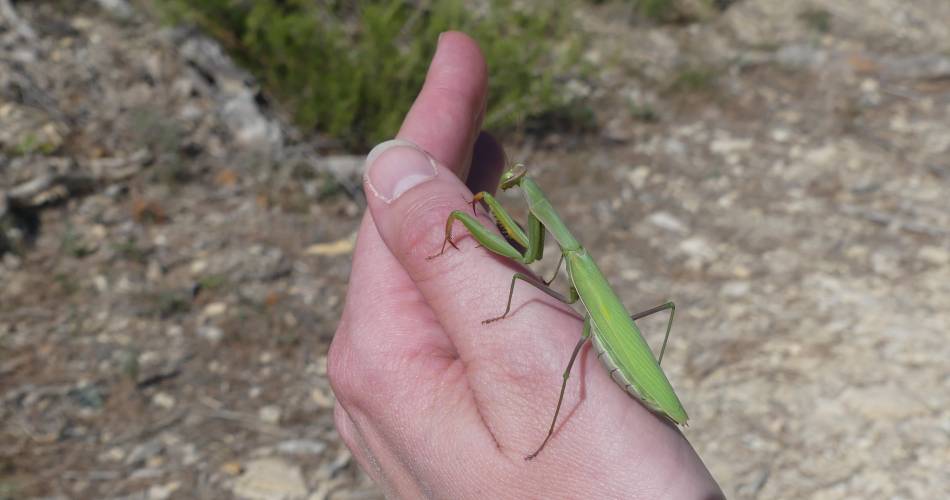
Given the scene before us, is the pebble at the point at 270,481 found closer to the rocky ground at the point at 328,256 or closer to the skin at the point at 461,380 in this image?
the rocky ground at the point at 328,256

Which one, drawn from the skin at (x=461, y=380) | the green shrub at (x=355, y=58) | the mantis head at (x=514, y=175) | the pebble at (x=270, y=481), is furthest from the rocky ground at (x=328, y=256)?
the mantis head at (x=514, y=175)

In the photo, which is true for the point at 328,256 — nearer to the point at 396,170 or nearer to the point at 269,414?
the point at 269,414

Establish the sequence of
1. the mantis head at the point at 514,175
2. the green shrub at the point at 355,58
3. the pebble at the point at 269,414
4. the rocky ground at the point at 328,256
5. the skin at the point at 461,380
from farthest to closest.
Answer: the green shrub at the point at 355,58
the pebble at the point at 269,414
the rocky ground at the point at 328,256
the mantis head at the point at 514,175
the skin at the point at 461,380

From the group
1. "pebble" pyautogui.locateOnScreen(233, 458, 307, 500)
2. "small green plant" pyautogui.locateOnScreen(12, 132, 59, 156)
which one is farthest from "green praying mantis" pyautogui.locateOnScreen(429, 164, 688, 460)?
"small green plant" pyautogui.locateOnScreen(12, 132, 59, 156)

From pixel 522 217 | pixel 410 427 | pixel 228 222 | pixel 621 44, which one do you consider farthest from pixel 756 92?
pixel 410 427

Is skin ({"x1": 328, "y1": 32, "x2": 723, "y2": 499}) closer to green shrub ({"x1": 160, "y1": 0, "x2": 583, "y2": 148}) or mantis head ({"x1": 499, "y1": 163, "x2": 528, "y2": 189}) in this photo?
mantis head ({"x1": 499, "y1": 163, "x2": 528, "y2": 189})
